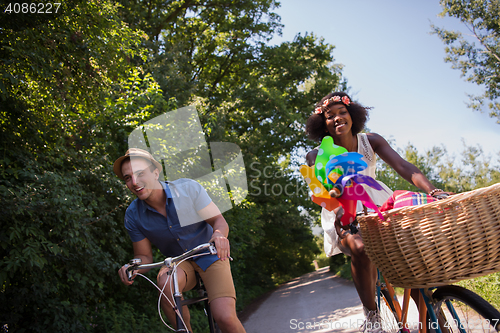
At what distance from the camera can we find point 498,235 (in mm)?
1692

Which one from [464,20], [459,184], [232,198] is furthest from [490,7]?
[232,198]

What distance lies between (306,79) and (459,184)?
66.1 ft

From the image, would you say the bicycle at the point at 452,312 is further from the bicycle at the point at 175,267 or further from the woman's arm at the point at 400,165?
the bicycle at the point at 175,267

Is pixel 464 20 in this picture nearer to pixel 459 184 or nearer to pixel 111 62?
pixel 459 184

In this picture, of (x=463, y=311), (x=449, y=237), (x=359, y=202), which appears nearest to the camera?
(x=449, y=237)

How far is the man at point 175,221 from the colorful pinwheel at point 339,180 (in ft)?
2.89

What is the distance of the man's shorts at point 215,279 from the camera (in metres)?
2.67

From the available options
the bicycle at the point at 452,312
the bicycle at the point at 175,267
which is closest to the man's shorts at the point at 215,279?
the bicycle at the point at 175,267

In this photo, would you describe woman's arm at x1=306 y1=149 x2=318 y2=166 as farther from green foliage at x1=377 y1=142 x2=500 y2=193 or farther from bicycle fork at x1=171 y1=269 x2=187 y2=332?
green foliage at x1=377 y1=142 x2=500 y2=193

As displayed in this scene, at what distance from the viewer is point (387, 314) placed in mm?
2840

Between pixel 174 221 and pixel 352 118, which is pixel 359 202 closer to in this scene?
pixel 352 118

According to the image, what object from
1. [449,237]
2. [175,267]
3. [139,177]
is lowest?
[449,237]

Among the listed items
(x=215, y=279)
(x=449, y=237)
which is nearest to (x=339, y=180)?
(x=449, y=237)

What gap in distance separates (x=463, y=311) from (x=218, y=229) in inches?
62.6
